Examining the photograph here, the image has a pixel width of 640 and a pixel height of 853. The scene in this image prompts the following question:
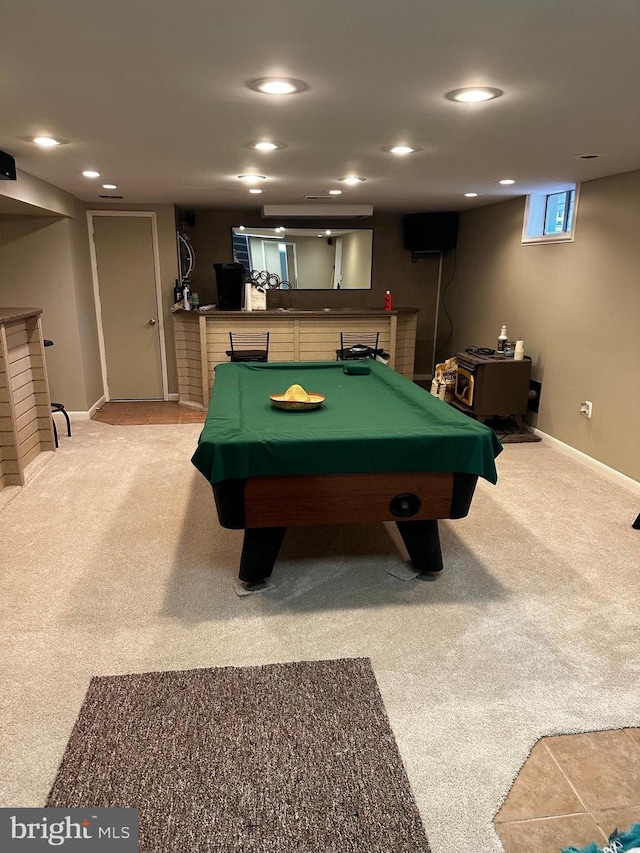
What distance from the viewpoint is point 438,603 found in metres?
2.60

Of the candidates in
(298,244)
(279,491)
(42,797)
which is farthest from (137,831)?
(298,244)

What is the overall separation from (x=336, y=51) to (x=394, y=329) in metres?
4.62

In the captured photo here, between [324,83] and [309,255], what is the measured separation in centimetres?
496

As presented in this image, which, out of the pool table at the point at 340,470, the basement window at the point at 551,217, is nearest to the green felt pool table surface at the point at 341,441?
the pool table at the point at 340,470

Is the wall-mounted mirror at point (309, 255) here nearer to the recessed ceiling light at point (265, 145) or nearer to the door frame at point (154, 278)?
the door frame at point (154, 278)

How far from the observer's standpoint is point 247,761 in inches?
68.2

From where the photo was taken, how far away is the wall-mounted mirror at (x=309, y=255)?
22.1 feet

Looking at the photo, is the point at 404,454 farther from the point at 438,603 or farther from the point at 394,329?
the point at 394,329

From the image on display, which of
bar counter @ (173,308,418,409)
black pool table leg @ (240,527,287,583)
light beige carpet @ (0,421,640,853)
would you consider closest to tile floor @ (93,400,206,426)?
bar counter @ (173,308,418,409)

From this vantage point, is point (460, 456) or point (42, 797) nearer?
point (42, 797)

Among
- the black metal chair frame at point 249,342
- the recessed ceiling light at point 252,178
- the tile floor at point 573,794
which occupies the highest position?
the recessed ceiling light at point 252,178

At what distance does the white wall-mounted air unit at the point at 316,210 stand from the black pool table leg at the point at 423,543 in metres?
4.38

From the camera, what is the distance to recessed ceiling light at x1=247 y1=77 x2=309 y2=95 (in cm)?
199

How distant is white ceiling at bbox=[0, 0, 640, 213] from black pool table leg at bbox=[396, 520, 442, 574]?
6.03 feet
